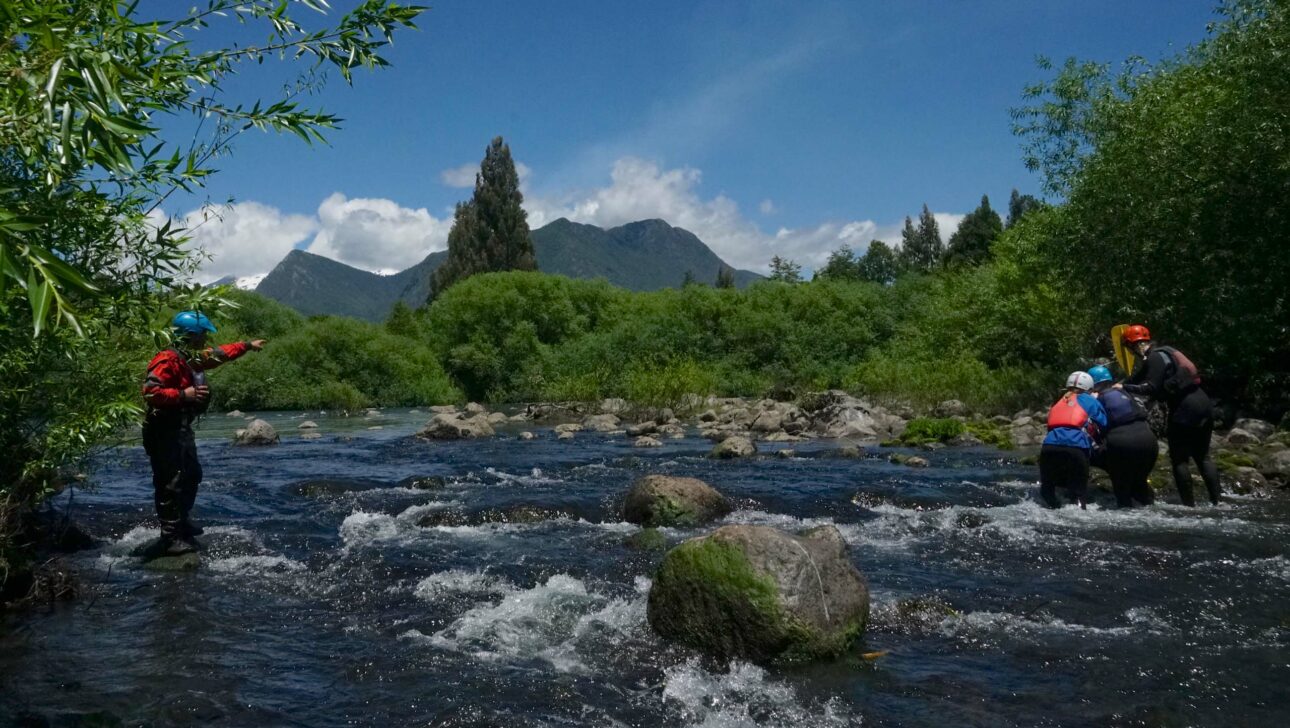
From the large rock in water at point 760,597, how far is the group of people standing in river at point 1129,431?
19.1 ft

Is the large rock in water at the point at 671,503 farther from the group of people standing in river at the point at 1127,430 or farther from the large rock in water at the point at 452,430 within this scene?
the large rock in water at the point at 452,430

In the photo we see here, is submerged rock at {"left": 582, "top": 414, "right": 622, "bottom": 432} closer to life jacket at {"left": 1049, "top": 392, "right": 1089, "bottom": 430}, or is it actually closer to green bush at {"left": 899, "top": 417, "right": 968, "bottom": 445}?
green bush at {"left": 899, "top": 417, "right": 968, "bottom": 445}

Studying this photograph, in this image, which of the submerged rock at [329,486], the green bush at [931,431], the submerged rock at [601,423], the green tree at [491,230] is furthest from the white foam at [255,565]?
the green tree at [491,230]

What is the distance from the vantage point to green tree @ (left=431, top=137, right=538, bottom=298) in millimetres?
77500

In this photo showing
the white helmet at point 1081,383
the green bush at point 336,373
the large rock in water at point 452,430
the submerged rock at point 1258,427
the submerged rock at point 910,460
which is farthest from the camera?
the green bush at point 336,373

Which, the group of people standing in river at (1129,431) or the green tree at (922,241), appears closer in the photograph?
the group of people standing in river at (1129,431)

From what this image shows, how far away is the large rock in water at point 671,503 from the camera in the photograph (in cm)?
1200

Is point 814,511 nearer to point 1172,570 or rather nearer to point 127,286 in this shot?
point 1172,570

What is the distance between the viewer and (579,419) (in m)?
31.8

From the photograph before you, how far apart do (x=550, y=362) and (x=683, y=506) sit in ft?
126

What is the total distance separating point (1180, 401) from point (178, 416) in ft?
41.1

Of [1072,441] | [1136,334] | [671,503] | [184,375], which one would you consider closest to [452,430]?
[671,503]

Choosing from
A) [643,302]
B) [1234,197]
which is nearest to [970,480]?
[1234,197]

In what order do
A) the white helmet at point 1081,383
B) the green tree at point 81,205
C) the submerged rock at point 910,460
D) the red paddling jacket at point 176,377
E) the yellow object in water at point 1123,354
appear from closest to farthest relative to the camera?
the green tree at point 81,205, the red paddling jacket at point 176,377, the white helmet at point 1081,383, the yellow object in water at point 1123,354, the submerged rock at point 910,460
